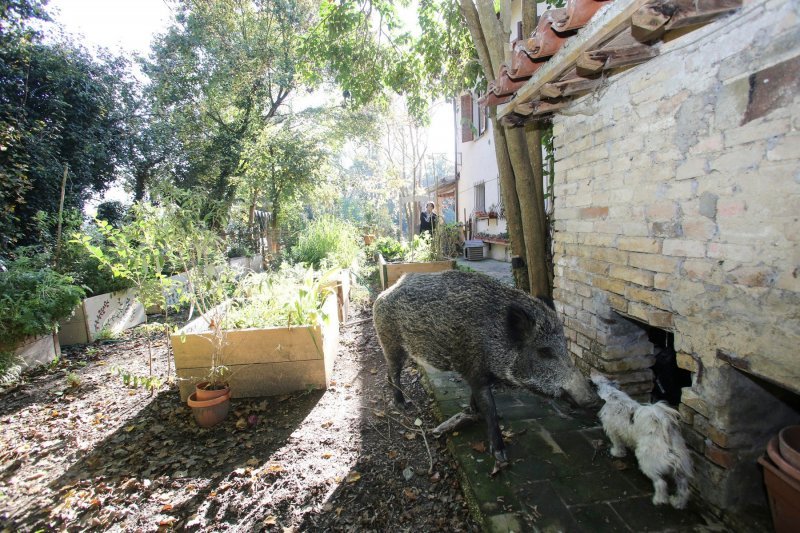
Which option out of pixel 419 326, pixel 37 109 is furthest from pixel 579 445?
pixel 37 109

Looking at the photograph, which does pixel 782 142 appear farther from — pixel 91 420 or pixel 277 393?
pixel 91 420

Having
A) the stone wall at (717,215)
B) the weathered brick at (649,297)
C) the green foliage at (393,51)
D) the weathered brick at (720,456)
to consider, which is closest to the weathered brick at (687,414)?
the stone wall at (717,215)

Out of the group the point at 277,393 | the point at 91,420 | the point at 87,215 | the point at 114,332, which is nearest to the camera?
the point at 91,420

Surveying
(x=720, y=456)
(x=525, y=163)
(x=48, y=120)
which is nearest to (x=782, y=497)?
(x=720, y=456)

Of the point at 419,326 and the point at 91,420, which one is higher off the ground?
the point at 419,326

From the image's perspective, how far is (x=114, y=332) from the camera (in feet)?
22.7

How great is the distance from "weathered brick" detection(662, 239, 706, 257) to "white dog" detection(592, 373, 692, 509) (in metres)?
0.98

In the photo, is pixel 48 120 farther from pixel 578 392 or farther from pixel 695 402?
pixel 695 402

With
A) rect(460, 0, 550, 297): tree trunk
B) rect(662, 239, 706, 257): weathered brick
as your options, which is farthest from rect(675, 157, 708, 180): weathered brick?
rect(460, 0, 550, 297): tree trunk

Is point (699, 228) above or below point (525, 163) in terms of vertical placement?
below

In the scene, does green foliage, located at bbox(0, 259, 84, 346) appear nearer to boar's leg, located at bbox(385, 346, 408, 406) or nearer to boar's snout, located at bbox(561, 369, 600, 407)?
boar's leg, located at bbox(385, 346, 408, 406)

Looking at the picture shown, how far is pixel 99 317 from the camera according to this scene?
6.85 m

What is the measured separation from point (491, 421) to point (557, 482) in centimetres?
56

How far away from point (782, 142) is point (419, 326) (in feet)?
8.32
